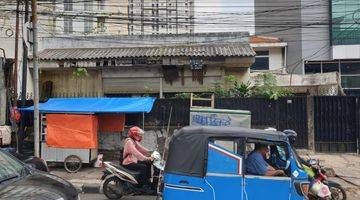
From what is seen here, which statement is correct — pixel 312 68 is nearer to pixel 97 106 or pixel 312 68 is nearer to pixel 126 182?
pixel 97 106

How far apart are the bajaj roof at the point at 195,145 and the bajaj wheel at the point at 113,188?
115 inches

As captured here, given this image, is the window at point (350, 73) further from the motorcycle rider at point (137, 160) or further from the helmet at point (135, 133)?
the motorcycle rider at point (137, 160)

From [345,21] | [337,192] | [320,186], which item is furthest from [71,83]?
[345,21]

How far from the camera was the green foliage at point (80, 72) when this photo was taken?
19.4m

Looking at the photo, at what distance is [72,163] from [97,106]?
5.82 feet

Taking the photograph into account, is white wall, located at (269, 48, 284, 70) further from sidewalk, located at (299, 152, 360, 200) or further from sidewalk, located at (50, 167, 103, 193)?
sidewalk, located at (50, 167, 103, 193)

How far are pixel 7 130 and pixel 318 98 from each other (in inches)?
386

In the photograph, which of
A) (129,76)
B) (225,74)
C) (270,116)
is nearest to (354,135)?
(270,116)

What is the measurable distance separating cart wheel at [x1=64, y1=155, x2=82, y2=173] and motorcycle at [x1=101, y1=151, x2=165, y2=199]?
13.6ft

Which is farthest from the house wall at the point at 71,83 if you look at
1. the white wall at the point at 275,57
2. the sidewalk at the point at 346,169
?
the white wall at the point at 275,57

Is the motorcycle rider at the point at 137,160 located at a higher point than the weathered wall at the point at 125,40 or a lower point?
lower

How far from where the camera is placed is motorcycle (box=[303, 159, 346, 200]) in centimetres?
894

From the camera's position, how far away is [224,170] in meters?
6.94

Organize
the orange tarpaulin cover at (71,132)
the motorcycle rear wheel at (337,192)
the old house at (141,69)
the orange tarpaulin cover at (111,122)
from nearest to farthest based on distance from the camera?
the motorcycle rear wheel at (337,192) → the orange tarpaulin cover at (71,132) → the orange tarpaulin cover at (111,122) → the old house at (141,69)
